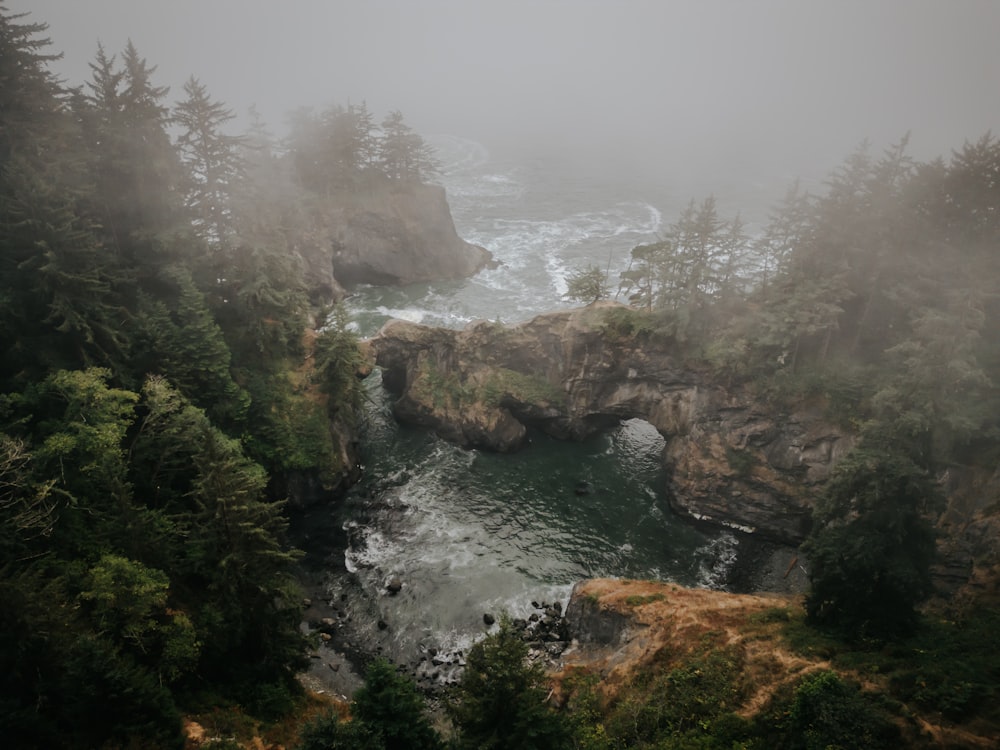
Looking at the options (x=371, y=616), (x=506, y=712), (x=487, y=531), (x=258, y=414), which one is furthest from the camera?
(x=487, y=531)

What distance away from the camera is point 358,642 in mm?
35500

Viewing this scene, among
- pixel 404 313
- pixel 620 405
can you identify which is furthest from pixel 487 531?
pixel 404 313

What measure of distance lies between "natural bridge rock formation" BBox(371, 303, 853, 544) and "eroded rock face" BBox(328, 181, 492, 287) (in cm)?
3086

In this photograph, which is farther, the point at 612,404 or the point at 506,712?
the point at 612,404

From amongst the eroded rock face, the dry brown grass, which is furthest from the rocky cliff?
the eroded rock face

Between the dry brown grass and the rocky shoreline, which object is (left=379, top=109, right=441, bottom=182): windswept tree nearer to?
the rocky shoreline

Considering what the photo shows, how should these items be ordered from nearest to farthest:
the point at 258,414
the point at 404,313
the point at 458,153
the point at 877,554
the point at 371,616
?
the point at 877,554 < the point at 371,616 < the point at 258,414 < the point at 404,313 < the point at 458,153

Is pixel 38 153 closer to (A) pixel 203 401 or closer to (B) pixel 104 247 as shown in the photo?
(B) pixel 104 247

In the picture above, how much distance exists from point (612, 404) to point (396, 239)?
47432mm

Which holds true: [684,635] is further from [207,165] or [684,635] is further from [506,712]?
[207,165]

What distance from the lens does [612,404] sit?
2172 inches

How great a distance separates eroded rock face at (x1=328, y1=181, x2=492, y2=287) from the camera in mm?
83062

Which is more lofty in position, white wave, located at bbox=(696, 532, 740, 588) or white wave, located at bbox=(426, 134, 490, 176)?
white wave, located at bbox=(426, 134, 490, 176)

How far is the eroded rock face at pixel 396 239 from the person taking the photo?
273 feet
